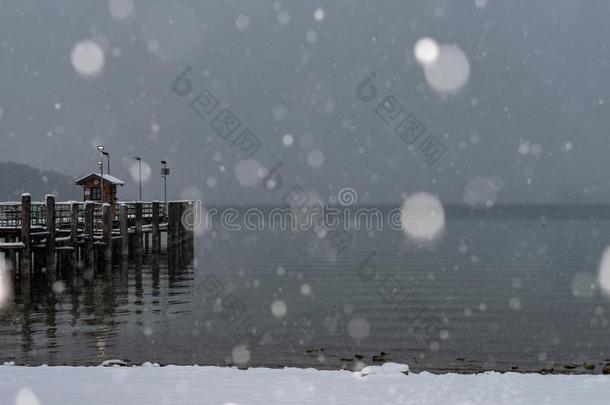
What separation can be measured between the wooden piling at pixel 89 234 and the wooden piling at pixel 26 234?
3.66 meters

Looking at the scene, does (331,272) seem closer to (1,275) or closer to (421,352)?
(1,275)

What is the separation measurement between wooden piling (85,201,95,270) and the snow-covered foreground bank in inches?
753

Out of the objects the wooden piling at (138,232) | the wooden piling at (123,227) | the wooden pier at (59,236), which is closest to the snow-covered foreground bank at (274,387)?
the wooden pier at (59,236)

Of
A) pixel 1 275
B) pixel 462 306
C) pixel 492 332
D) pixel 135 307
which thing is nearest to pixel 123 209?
pixel 1 275

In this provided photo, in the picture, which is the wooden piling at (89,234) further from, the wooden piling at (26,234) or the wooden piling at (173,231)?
the wooden piling at (173,231)

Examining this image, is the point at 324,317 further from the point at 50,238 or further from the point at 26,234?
the point at 50,238

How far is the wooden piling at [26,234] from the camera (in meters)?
24.4

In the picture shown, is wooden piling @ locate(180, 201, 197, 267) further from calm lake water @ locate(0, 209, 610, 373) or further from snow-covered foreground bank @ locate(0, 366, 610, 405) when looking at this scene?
snow-covered foreground bank @ locate(0, 366, 610, 405)

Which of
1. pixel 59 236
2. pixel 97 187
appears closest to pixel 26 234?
pixel 59 236

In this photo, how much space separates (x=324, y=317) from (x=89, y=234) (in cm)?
1333

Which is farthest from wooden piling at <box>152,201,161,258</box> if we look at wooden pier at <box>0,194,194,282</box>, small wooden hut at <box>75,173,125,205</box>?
small wooden hut at <box>75,173,125,205</box>

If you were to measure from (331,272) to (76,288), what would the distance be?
1445 centimetres

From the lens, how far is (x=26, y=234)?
24812 millimetres

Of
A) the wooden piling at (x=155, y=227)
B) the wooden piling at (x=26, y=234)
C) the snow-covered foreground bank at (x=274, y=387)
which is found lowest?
the snow-covered foreground bank at (x=274, y=387)
